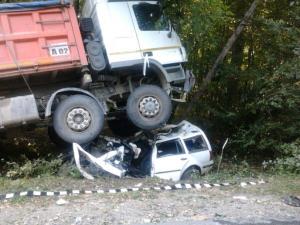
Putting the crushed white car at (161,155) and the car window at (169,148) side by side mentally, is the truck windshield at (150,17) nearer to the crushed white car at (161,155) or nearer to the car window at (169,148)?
the crushed white car at (161,155)

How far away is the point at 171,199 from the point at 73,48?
3.44 m

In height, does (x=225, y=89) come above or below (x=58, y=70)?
below

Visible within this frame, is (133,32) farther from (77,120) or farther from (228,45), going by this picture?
(228,45)

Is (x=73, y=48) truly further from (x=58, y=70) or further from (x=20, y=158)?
(x=20, y=158)

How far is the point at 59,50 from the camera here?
865 cm

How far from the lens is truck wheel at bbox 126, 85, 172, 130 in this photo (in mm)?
9211

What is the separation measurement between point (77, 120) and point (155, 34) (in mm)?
2236

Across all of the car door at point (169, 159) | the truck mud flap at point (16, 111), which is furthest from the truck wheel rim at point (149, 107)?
the truck mud flap at point (16, 111)

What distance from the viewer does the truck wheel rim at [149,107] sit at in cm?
927

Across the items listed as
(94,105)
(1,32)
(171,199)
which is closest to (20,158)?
(94,105)

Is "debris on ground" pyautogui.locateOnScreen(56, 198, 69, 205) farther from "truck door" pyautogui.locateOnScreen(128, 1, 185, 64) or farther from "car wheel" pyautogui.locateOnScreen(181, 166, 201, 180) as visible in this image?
"truck door" pyautogui.locateOnScreen(128, 1, 185, 64)

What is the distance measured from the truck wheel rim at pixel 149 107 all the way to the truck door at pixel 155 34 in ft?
2.53

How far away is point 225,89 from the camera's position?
14.9 meters

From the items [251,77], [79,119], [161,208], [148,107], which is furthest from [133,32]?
[251,77]
